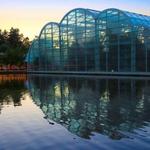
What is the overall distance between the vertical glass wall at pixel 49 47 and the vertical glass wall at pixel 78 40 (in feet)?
6.80

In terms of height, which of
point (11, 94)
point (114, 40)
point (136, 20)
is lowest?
point (11, 94)

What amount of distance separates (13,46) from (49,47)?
53411 mm

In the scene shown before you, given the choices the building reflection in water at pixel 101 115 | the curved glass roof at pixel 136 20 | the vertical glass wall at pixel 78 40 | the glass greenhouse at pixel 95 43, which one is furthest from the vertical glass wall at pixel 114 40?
the building reflection in water at pixel 101 115

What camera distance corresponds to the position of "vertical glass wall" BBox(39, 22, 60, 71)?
79375mm

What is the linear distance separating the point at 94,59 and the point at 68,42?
901 cm

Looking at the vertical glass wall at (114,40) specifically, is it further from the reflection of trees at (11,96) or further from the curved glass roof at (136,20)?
the reflection of trees at (11,96)

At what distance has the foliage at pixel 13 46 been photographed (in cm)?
10638

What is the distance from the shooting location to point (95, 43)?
225 feet

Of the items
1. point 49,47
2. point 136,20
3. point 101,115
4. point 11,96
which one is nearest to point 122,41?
point 136,20

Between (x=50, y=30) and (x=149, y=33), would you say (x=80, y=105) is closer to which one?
(x=149, y=33)

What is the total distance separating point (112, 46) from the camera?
65.1 meters

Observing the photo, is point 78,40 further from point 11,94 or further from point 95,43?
point 11,94

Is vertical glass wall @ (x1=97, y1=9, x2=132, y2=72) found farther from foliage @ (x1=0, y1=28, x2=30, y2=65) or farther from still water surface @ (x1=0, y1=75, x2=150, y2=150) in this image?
foliage @ (x1=0, y1=28, x2=30, y2=65)

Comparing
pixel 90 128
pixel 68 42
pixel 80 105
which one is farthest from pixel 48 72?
pixel 90 128
